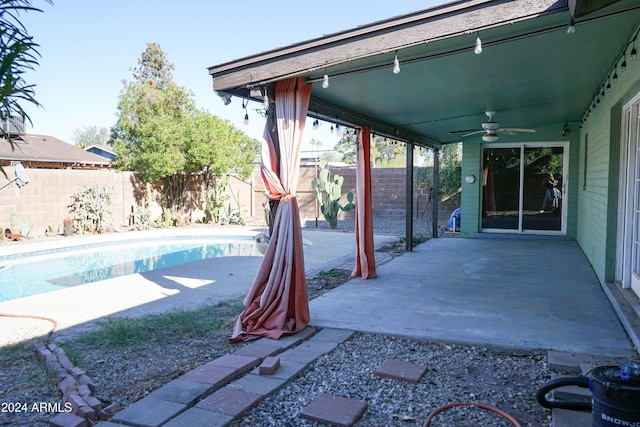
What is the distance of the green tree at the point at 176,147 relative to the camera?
42.9 feet

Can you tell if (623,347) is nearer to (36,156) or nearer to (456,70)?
(456,70)

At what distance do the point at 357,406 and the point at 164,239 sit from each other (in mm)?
10394

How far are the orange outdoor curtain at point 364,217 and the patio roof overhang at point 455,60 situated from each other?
555 millimetres

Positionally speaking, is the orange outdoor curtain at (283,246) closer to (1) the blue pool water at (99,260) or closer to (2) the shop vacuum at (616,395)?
(2) the shop vacuum at (616,395)

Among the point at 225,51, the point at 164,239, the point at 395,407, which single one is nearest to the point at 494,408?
the point at 395,407

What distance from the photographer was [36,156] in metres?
15.8

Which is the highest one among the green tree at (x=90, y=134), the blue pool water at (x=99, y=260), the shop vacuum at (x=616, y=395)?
the green tree at (x=90, y=134)

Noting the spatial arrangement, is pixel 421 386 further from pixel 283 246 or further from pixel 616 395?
pixel 283 246

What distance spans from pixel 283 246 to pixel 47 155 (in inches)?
619

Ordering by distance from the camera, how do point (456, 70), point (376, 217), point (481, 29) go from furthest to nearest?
point (376, 217)
point (456, 70)
point (481, 29)

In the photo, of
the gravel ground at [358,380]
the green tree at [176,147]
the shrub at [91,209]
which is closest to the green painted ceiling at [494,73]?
the gravel ground at [358,380]

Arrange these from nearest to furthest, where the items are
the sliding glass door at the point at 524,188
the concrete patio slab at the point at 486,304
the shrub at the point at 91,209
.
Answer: the concrete patio slab at the point at 486,304 < the sliding glass door at the point at 524,188 < the shrub at the point at 91,209

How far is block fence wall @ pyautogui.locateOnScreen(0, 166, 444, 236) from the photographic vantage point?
10.9 meters

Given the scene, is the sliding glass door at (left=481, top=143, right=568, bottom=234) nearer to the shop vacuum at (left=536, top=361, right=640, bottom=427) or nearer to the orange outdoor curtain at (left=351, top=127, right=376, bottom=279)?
the orange outdoor curtain at (left=351, top=127, right=376, bottom=279)
